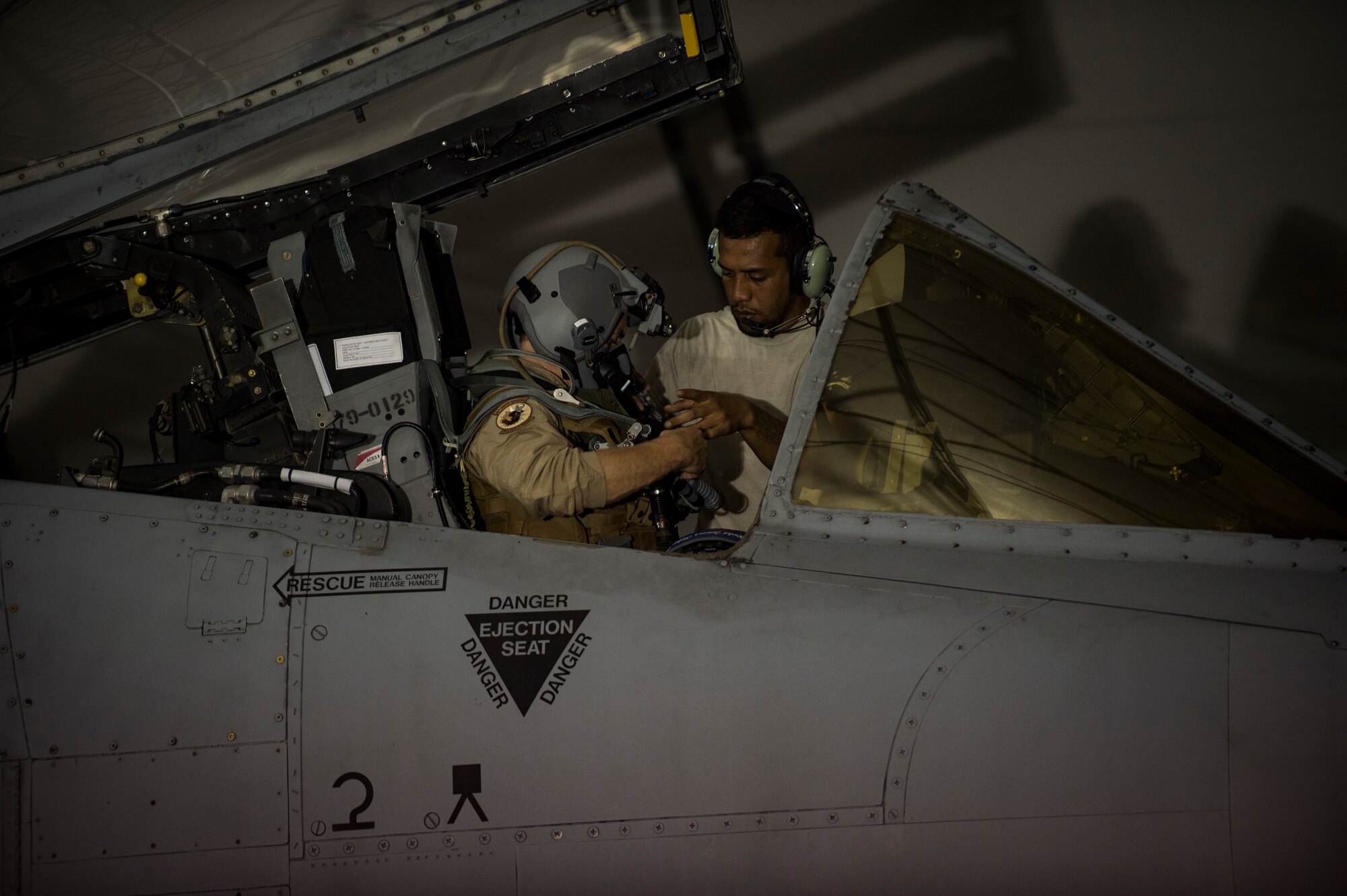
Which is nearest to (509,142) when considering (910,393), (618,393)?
(618,393)

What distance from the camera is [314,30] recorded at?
9.41 feet

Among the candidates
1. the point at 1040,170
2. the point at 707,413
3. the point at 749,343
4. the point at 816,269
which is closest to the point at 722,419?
the point at 707,413

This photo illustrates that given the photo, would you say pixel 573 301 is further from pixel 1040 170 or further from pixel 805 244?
pixel 1040 170

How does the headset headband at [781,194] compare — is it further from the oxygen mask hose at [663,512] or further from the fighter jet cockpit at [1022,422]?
the oxygen mask hose at [663,512]

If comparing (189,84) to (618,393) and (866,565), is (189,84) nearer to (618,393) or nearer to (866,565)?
(618,393)

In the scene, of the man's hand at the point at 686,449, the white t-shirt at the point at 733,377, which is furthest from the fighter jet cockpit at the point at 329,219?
the white t-shirt at the point at 733,377

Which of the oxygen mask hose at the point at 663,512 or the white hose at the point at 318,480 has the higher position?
the white hose at the point at 318,480

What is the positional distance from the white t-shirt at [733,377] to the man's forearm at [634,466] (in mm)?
820

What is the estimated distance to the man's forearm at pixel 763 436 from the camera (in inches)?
114

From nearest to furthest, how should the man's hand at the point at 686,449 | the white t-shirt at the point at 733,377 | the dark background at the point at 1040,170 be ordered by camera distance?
the man's hand at the point at 686,449 → the white t-shirt at the point at 733,377 → the dark background at the point at 1040,170

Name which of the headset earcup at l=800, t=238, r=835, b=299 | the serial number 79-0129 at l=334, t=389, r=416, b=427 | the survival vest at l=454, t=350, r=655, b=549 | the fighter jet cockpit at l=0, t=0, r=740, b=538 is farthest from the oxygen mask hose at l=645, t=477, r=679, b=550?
the headset earcup at l=800, t=238, r=835, b=299

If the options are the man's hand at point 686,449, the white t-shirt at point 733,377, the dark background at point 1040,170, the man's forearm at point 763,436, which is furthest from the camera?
the dark background at point 1040,170

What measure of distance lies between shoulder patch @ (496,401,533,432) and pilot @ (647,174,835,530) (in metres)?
0.46

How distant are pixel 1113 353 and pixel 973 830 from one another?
1.10 metres
